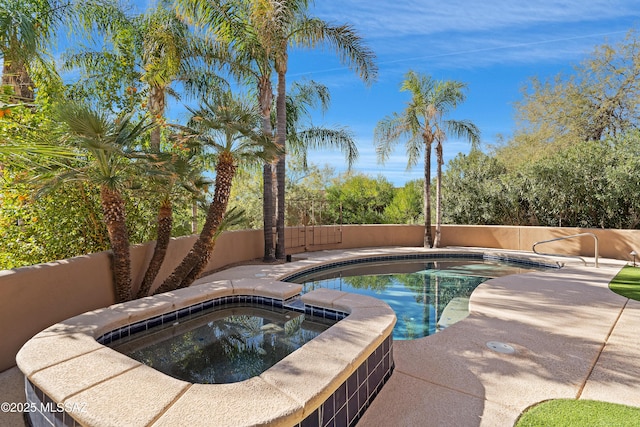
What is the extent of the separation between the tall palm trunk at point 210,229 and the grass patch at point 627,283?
24.2 feet

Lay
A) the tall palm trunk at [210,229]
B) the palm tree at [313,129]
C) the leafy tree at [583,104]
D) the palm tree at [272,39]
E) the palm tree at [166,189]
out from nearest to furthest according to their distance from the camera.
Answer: the palm tree at [166,189], the tall palm trunk at [210,229], the palm tree at [272,39], the palm tree at [313,129], the leafy tree at [583,104]

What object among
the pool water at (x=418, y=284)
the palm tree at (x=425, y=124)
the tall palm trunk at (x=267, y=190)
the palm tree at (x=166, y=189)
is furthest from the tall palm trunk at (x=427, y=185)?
the palm tree at (x=166, y=189)

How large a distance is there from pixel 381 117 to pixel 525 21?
263 inches

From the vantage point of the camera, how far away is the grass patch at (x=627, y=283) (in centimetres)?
606

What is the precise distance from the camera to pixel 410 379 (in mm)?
3156

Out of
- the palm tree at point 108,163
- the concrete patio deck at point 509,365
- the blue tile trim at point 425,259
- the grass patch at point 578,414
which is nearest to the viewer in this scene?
the grass patch at point 578,414

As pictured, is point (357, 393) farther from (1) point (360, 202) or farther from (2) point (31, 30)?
(1) point (360, 202)

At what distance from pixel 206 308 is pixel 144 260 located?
6.64ft

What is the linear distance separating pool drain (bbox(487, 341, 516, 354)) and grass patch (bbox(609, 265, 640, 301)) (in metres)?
3.68

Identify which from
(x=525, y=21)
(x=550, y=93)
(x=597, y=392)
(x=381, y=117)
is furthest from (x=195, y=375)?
(x=550, y=93)

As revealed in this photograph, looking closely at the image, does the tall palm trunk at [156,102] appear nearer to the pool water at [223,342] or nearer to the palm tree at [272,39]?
the palm tree at [272,39]

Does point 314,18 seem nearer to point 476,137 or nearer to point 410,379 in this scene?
point 476,137

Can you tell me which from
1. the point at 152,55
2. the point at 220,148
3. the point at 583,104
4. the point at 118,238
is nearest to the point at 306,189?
the point at 152,55

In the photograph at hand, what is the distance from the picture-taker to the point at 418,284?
26.4 feet
